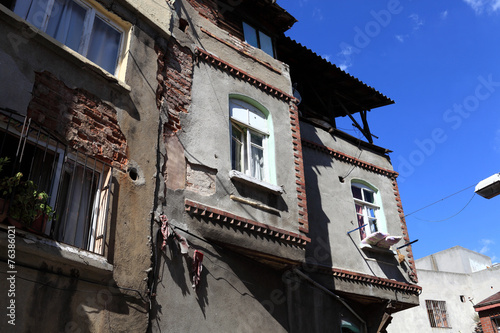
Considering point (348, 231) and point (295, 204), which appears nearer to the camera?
point (295, 204)

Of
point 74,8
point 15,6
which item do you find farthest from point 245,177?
point 15,6

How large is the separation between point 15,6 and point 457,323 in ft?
93.6

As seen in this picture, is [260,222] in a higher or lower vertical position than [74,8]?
lower

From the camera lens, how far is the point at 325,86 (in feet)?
51.5

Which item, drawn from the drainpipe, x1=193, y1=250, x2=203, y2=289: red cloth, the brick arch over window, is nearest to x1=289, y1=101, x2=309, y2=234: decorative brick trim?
the brick arch over window

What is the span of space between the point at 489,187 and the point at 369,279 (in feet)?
12.3

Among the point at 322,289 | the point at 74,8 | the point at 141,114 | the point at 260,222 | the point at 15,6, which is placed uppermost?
the point at 74,8

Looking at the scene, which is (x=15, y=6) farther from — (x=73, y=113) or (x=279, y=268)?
(x=279, y=268)

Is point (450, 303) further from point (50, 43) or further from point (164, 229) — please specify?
point (50, 43)

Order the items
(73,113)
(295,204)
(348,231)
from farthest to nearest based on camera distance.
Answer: (348,231), (295,204), (73,113)

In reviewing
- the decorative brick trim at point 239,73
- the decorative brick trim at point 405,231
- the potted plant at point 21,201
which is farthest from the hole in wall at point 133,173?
the decorative brick trim at point 405,231

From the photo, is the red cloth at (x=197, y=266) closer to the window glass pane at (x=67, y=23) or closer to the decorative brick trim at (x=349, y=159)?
the window glass pane at (x=67, y=23)

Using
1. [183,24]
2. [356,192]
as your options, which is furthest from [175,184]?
[356,192]

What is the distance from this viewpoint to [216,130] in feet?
30.8
